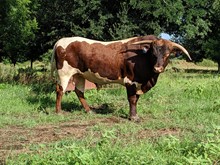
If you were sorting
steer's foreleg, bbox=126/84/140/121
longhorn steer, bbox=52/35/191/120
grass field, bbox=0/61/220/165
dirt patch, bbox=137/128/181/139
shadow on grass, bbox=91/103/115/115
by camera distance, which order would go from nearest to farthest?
grass field, bbox=0/61/220/165 → dirt patch, bbox=137/128/181/139 → longhorn steer, bbox=52/35/191/120 → steer's foreleg, bbox=126/84/140/121 → shadow on grass, bbox=91/103/115/115

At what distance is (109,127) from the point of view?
789cm

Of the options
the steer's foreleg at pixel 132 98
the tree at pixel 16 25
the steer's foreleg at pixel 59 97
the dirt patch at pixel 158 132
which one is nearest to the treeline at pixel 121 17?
the tree at pixel 16 25

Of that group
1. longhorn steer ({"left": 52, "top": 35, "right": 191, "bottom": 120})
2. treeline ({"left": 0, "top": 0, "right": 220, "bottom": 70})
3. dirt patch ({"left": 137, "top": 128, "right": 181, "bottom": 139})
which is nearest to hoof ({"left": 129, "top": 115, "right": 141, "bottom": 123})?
longhorn steer ({"left": 52, "top": 35, "right": 191, "bottom": 120})

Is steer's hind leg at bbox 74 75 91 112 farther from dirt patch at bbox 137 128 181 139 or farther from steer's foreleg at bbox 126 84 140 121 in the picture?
dirt patch at bbox 137 128 181 139

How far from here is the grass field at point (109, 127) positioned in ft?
16.8

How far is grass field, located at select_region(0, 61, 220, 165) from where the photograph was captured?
5129 millimetres

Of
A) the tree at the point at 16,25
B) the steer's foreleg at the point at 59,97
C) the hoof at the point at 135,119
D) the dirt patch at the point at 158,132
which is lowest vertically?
the dirt patch at the point at 158,132

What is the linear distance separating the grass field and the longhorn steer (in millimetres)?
716

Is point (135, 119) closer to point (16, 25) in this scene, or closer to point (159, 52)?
point (159, 52)

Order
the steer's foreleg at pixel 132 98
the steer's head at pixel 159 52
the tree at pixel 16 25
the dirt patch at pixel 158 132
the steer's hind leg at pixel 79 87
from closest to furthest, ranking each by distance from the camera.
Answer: the dirt patch at pixel 158 132, the steer's head at pixel 159 52, the steer's foreleg at pixel 132 98, the steer's hind leg at pixel 79 87, the tree at pixel 16 25

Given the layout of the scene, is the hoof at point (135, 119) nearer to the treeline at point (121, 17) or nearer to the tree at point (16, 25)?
the treeline at point (121, 17)

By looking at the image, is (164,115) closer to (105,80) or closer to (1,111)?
(105,80)


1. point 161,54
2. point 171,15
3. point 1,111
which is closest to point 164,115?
point 161,54

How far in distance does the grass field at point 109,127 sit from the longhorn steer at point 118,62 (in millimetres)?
716
